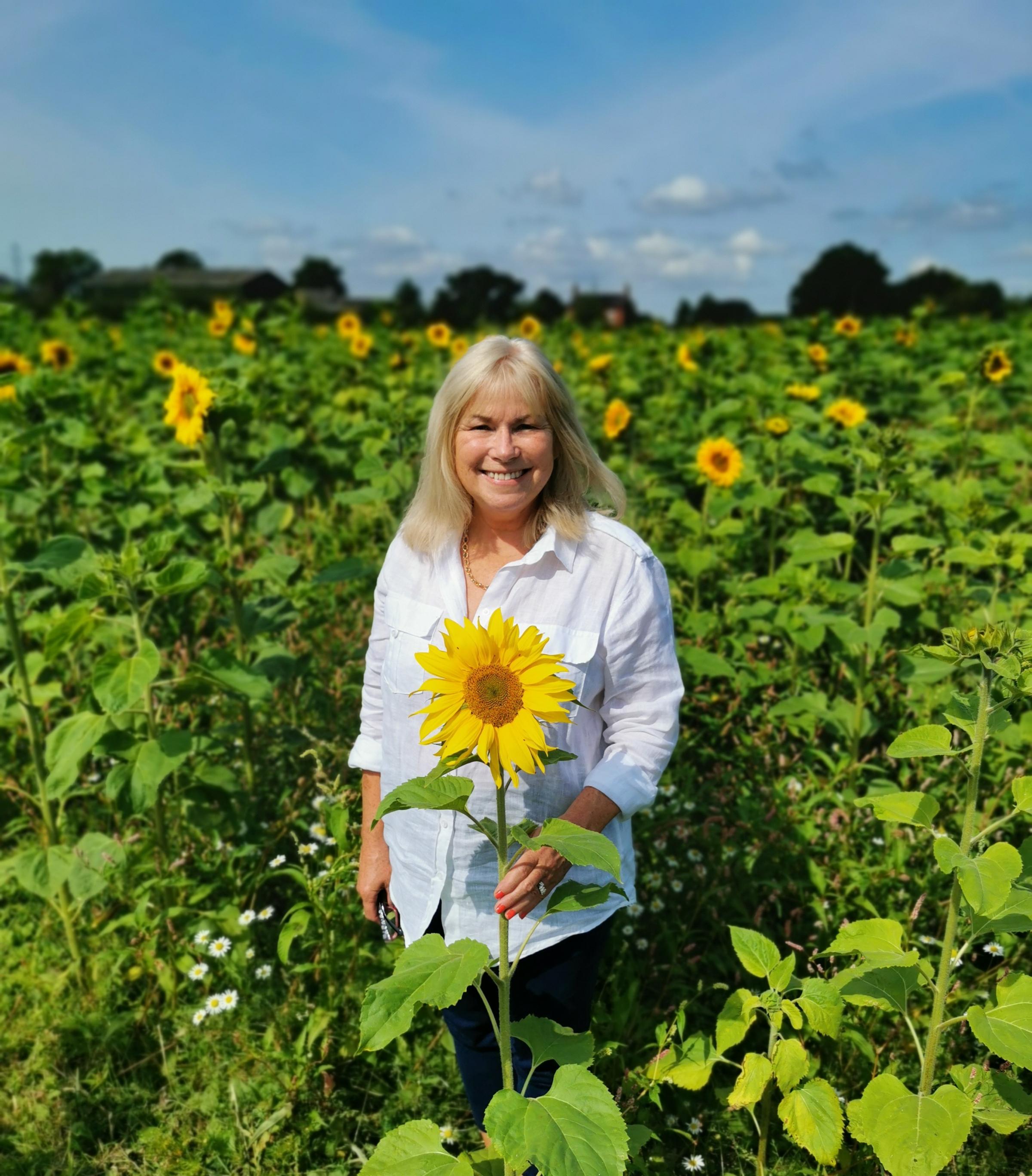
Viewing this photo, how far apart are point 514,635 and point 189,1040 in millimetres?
1715

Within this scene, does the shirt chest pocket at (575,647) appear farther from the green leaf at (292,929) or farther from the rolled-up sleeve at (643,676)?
the green leaf at (292,929)

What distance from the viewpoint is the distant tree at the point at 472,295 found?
60.5 feet

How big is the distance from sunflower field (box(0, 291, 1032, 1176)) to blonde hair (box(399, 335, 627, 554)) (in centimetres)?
68

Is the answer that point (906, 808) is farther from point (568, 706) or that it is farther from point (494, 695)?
point (494, 695)

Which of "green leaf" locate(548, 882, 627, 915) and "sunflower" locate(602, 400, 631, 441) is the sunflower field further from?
"sunflower" locate(602, 400, 631, 441)

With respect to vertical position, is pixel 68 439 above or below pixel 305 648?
above

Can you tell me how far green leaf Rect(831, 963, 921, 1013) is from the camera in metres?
1.84

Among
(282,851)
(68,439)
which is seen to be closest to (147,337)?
(68,439)

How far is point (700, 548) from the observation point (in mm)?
4164

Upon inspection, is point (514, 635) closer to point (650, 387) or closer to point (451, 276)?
point (650, 387)

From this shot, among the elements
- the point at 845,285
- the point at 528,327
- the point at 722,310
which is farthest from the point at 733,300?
the point at 528,327

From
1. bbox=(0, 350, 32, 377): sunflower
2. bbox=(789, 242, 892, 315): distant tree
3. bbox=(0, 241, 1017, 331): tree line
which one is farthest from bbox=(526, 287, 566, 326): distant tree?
A: bbox=(0, 350, 32, 377): sunflower

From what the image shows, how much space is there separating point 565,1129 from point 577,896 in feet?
1.09

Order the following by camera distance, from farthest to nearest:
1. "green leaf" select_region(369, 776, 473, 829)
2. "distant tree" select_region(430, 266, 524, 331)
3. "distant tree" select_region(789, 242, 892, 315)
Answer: "distant tree" select_region(789, 242, 892, 315), "distant tree" select_region(430, 266, 524, 331), "green leaf" select_region(369, 776, 473, 829)
